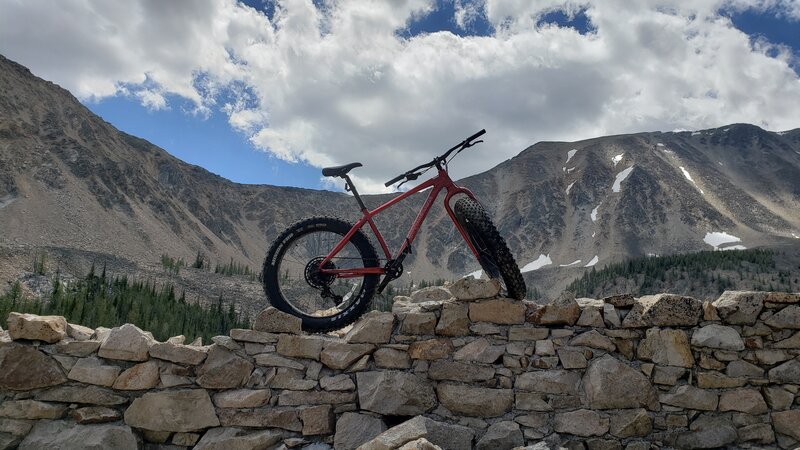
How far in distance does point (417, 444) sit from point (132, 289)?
47.4 meters

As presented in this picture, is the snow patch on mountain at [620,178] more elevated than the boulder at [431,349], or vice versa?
the snow patch on mountain at [620,178]

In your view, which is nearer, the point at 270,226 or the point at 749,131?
the point at 270,226

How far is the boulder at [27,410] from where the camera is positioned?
5922 millimetres

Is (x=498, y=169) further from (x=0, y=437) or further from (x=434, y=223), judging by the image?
(x=0, y=437)

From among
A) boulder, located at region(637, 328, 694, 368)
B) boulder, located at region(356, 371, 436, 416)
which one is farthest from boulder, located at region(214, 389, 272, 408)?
boulder, located at region(637, 328, 694, 368)

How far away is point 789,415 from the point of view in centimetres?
587

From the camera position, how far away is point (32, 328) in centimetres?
611

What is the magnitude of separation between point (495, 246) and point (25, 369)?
18.3 ft

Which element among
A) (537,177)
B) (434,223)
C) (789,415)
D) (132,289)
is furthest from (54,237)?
(537,177)

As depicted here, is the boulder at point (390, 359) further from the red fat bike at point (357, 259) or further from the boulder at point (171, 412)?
the boulder at point (171, 412)

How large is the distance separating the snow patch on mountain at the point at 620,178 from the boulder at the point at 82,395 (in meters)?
147

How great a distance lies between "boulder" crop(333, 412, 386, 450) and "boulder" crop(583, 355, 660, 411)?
7.99 ft

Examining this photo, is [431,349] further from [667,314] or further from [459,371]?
[667,314]

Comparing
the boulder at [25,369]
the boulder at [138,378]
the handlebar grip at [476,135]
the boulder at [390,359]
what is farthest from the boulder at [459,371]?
the boulder at [25,369]
